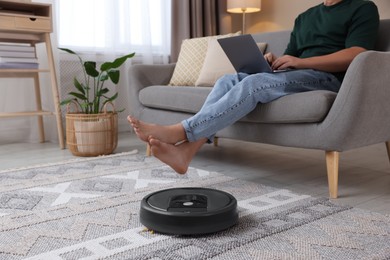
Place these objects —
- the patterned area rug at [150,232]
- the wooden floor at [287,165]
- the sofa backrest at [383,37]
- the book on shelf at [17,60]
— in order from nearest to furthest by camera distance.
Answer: the patterned area rug at [150,232], the wooden floor at [287,165], the sofa backrest at [383,37], the book on shelf at [17,60]

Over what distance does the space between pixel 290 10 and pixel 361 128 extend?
2.40 m

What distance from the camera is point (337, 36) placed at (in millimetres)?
1817

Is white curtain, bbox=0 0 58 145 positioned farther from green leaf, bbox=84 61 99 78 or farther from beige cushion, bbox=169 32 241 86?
beige cushion, bbox=169 32 241 86

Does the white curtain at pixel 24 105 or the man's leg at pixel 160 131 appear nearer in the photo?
the man's leg at pixel 160 131

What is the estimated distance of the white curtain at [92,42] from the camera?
2881 mm

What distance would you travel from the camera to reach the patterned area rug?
106 cm

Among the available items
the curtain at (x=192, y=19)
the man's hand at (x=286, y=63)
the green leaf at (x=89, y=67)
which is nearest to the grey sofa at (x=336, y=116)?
the man's hand at (x=286, y=63)

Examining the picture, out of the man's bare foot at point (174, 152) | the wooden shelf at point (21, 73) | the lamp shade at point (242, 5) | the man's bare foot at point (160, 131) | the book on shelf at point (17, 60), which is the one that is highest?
the lamp shade at point (242, 5)

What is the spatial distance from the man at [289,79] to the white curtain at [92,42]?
1.57 metres

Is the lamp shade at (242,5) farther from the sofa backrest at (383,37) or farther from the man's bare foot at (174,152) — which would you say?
the man's bare foot at (174,152)

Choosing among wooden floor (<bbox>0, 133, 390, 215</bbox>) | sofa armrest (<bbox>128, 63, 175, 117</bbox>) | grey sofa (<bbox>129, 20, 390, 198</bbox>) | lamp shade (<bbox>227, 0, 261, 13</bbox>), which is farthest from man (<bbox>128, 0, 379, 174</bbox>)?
lamp shade (<bbox>227, 0, 261, 13</bbox>)

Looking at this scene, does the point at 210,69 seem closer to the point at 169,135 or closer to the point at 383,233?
the point at 169,135

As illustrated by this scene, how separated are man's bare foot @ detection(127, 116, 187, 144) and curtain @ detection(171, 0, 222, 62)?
1.97 m

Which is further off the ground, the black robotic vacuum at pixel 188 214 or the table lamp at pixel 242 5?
the table lamp at pixel 242 5
